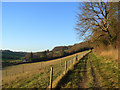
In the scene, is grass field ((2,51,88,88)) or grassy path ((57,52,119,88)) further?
grass field ((2,51,88,88))

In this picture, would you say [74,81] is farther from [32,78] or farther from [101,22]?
[101,22]

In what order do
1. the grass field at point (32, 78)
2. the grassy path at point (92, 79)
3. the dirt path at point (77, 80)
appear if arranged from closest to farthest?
the grassy path at point (92, 79)
the dirt path at point (77, 80)
the grass field at point (32, 78)

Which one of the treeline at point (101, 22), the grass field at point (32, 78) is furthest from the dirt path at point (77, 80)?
the treeline at point (101, 22)

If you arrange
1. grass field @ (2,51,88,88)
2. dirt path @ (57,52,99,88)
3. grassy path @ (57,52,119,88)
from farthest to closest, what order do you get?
1. grass field @ (2,51,88,88)
2. dirt path @ (57,52,99,88)
3. grassy path @ (57,52,119,88)

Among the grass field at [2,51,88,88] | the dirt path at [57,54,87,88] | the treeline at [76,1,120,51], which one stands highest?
the treeline at [76,1,120,51]

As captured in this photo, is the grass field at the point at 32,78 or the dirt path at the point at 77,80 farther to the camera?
the grass field at the point at 32,78

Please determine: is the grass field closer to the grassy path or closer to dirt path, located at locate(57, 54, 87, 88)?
dirt path, located at locate(57, 54, 87, 88)

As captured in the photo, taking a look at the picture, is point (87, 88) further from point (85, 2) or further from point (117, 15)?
point (85, 2)

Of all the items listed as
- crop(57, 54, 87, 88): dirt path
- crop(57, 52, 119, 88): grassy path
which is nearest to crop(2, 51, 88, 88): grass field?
crop(57, 54, 87, 88): dirt path

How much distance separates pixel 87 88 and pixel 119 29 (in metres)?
14.9

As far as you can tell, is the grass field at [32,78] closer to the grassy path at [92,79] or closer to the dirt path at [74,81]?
the dirt path at [74,81]

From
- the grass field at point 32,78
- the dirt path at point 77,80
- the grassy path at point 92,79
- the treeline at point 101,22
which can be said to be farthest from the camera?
the treeline at point 101,22

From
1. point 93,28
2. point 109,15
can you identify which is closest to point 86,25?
point 93,28

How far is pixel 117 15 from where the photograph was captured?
1730 cm
